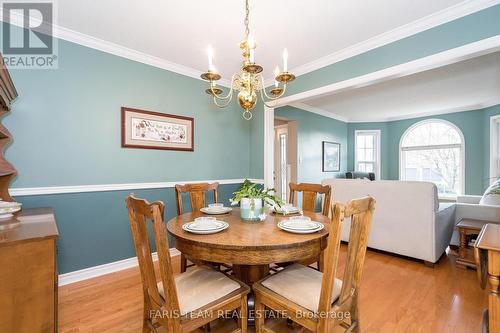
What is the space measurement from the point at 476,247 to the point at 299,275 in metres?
0.93

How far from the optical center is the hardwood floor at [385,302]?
166 cm

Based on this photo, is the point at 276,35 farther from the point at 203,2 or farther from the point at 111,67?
the point at 111,67

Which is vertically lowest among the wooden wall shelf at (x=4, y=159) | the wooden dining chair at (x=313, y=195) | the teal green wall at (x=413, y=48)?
the wooden dining chair at (x=313, y=195)

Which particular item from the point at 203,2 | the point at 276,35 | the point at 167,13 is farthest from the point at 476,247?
the point at 167,13

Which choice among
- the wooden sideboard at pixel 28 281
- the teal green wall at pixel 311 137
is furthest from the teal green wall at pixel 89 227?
the teal green wall at pixel 311 137

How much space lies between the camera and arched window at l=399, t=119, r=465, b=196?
5.51 meters

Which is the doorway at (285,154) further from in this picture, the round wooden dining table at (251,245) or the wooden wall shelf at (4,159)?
the wooden wall shelf at (4,159)

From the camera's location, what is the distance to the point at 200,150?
3254 millimetres

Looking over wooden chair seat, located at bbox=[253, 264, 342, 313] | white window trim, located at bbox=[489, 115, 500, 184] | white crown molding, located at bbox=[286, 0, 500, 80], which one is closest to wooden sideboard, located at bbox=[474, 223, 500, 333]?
wooden chair seat, located at bbox=[253, 264, 342, 313]

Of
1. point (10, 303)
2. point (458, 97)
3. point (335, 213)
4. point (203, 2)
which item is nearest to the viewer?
point (335, 213)

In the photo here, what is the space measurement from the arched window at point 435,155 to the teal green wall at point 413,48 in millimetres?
4687

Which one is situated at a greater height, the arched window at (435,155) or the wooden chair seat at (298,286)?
the arched window at (435,155)

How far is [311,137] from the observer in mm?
5125

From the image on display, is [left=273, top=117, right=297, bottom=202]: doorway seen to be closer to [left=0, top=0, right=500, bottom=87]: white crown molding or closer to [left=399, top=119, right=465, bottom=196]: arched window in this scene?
[left=0, top=0, right=500, bottom=87]: white crown molding
